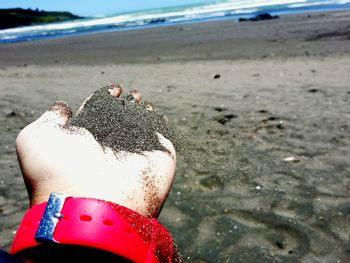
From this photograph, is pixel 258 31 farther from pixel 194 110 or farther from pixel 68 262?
pixel 68 262

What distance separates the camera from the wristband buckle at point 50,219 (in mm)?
1022

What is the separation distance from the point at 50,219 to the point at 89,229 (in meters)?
0.14

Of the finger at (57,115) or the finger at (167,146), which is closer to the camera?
the finger at (57,115)

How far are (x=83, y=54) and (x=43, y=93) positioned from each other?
7292 millimetres

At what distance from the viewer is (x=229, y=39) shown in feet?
44.9

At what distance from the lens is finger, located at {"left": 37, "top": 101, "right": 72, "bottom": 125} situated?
6.58ft

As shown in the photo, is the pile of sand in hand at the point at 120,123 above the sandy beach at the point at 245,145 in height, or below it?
above

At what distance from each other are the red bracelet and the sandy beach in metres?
1.34

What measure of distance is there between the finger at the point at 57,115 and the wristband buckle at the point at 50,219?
0.93 m

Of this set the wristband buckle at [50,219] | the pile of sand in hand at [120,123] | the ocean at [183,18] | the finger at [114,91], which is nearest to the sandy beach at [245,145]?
the pile of sand in hand at [120,123]

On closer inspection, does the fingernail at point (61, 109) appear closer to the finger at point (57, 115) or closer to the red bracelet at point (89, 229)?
the finger at point (57, 115)

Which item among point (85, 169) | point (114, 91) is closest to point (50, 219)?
point (85, 169)

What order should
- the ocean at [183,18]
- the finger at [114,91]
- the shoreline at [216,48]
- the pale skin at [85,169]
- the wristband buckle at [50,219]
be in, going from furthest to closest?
the ocean at [183,18] < the shoreline at [216,48] < the finger at [114,91] < the pale skin at [85,169] < the wristband buckle at [50,219]

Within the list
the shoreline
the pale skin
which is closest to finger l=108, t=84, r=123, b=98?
the pale skin
